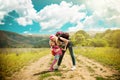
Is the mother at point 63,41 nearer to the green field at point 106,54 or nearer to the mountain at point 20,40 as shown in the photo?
the green field at point 106,54

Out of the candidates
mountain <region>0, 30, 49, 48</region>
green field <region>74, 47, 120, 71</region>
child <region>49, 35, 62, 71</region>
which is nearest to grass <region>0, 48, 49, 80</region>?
mountain <region>0, 30, 49, 48</region>

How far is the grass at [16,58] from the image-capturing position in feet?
49.3

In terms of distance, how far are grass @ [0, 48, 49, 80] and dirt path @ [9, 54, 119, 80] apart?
209 millimetres

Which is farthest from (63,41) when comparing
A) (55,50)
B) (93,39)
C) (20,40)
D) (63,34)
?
(20,40)

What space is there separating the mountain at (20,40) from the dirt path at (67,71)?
61 cm

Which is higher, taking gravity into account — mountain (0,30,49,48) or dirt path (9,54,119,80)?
mountain (0,30,49,48)

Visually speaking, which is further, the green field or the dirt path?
the green field

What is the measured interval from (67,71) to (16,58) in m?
2.04

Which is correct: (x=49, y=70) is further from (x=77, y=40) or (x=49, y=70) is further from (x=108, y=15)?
(x=108, y=15)

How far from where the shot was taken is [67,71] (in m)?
14.4

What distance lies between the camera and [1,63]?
15.5 m

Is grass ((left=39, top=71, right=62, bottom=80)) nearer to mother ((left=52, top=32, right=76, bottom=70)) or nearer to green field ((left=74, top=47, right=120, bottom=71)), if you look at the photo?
mother ((left=52, top=32, right=76, bottom=70))

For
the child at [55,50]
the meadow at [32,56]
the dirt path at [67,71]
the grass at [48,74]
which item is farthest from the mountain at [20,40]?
the grass at [48,74]

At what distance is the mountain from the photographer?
1507 cm
